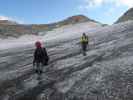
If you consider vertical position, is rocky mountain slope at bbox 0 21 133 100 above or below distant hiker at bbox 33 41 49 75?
below

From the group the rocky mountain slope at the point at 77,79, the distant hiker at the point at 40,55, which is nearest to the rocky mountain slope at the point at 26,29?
the rocky mountain slope at the point at 77,79

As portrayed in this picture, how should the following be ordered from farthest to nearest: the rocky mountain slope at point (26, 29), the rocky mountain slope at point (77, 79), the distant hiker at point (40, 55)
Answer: the rocky mountain slope at point (26, 29), the distant hiker at point (40, 55), the rocky mountain slope at point (77, 79)

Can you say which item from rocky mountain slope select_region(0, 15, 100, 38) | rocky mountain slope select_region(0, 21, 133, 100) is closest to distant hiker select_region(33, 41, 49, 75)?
rocky mountain slope select_region(0, 21, 133, 100)

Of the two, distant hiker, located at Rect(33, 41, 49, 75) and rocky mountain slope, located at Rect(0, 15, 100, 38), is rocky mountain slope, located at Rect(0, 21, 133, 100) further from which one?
rocky mountain slope, located at Rect(0, 15, 100, 38)

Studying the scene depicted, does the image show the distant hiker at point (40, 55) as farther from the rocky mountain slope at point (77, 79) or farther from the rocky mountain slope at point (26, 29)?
the rocky mountain slope at point (26, 29)

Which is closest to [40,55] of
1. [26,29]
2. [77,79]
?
[77,79]

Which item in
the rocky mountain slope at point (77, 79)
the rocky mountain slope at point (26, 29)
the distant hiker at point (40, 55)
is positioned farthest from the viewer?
the rocky mountain slope at point (26, 29)

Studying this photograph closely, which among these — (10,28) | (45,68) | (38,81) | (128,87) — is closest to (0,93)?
(38,81)

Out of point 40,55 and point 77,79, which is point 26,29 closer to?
point 40,55

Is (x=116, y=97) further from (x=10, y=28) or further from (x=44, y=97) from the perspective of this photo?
(x=10, y=28)

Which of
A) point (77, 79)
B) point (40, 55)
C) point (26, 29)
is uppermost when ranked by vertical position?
point (40, 55)

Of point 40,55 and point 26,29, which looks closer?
point 40,55

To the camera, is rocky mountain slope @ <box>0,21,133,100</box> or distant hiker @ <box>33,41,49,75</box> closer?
rocky mountain slope @ <box>0,21,133,100</box>

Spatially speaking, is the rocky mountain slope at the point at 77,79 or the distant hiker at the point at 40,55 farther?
the distant hiker at the point at 40,55
